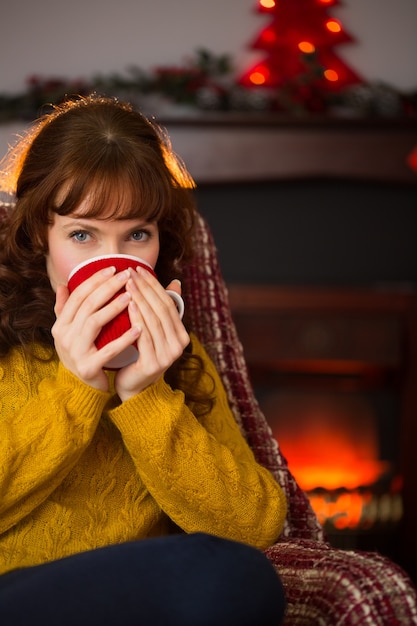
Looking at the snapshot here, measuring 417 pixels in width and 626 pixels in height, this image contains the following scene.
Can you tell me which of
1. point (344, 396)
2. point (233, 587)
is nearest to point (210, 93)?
point (344, 396)

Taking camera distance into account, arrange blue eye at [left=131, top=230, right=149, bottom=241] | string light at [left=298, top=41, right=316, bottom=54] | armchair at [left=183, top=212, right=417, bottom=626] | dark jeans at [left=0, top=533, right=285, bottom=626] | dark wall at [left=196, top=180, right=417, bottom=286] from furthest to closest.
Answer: dark wall at [left=196, top=180, right=417, bottom=286]
string light at [left=298, top=41, right=316, bottom=54]
blue eye at [left=131, top=230, right=149, bottom=241]
armchair at [left=183, top=212, right=417, bottom=626]
dark jeans at [left=0, top=533, right=285, bottom=626]

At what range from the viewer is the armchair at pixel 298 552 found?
3.16ft

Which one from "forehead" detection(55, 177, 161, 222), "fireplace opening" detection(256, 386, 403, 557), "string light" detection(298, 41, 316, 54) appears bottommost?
"fireplace opening" detection(256, 386, 403, 557)

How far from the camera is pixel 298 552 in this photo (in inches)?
45.5

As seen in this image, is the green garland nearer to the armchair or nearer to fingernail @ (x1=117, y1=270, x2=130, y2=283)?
the armchair

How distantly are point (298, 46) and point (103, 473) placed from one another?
6.33 feet

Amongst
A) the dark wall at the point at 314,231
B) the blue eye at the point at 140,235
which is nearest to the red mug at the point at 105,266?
the blue eye at the point at 140,235

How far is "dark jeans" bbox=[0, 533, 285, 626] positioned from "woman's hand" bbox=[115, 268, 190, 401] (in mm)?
218

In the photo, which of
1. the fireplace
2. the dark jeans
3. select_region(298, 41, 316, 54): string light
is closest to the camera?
the dark jeans

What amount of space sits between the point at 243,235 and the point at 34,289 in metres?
1.70

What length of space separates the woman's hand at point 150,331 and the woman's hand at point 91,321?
0.04 feet

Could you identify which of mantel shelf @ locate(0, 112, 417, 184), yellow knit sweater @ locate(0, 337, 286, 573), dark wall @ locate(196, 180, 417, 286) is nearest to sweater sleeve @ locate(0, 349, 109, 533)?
yellow knit sweater @ locate(0, 337, 286, 573)

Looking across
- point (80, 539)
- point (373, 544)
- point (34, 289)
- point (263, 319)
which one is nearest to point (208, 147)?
point (263, 319)

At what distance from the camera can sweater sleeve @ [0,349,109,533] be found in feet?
3.53
